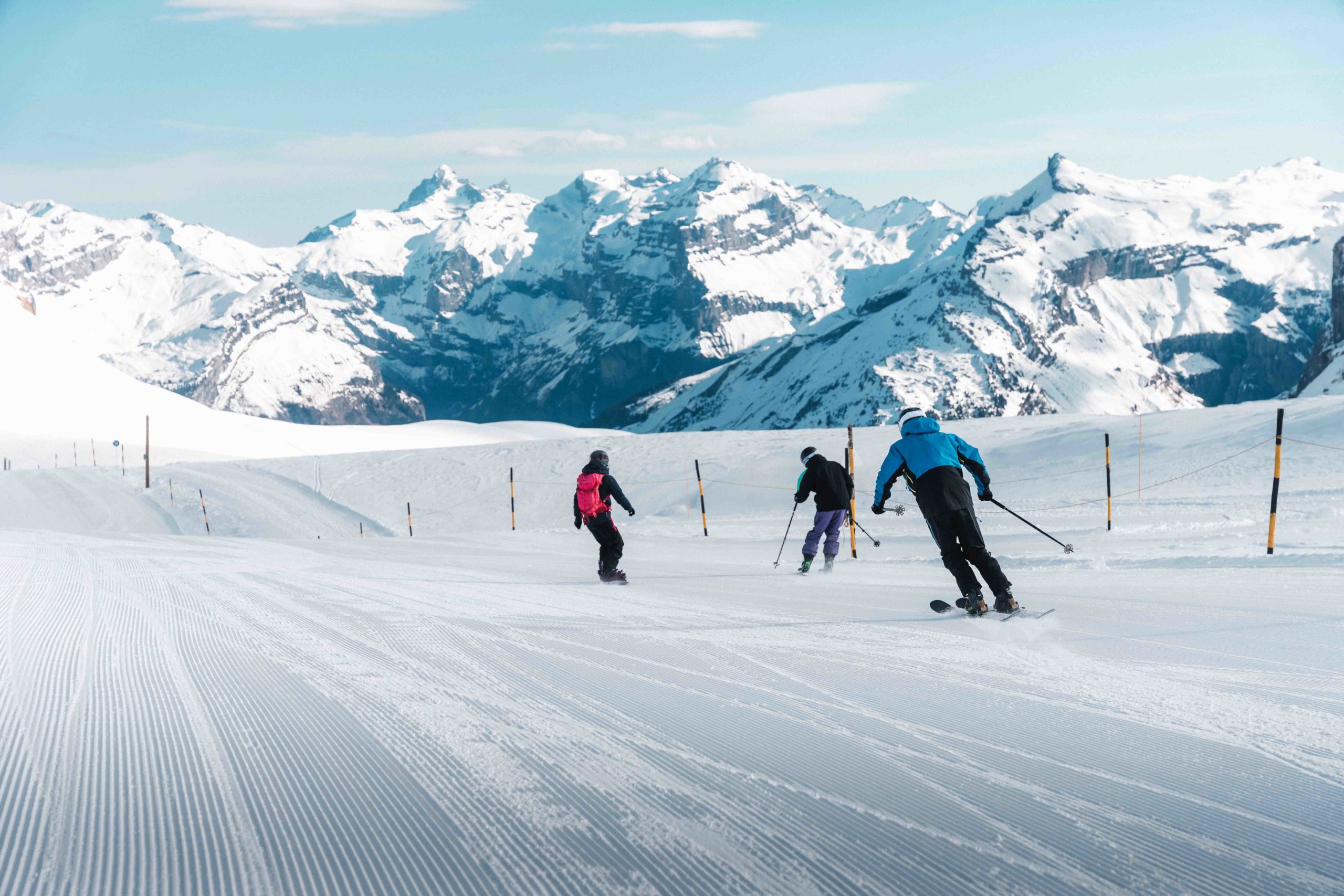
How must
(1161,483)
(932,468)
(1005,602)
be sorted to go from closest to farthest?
(1005,602), (932,468), (1161,483)

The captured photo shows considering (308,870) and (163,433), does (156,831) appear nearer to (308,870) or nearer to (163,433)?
(308,870)

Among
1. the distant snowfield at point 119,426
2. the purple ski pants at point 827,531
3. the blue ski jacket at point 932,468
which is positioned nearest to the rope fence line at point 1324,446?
the purple ski pants at point 827,531

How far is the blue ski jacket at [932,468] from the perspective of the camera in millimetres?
8109

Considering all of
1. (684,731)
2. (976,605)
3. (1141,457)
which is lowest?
(684,731)

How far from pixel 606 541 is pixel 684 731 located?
22.8ft

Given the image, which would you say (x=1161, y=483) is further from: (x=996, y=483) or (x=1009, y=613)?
(x=1009, y=613)

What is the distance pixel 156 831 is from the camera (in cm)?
388

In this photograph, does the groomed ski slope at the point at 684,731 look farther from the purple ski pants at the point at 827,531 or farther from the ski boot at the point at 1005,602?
the purple ski pants at the point at 827,531

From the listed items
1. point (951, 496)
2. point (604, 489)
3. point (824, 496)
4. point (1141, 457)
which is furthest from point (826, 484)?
point (1141, 457)

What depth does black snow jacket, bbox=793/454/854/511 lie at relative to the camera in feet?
39.1

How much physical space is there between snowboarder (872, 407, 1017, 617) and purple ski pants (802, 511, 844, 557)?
126 inches

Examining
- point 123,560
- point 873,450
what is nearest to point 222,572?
point 123,560

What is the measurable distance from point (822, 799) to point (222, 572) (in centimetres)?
1105

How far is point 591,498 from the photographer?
1205cm
